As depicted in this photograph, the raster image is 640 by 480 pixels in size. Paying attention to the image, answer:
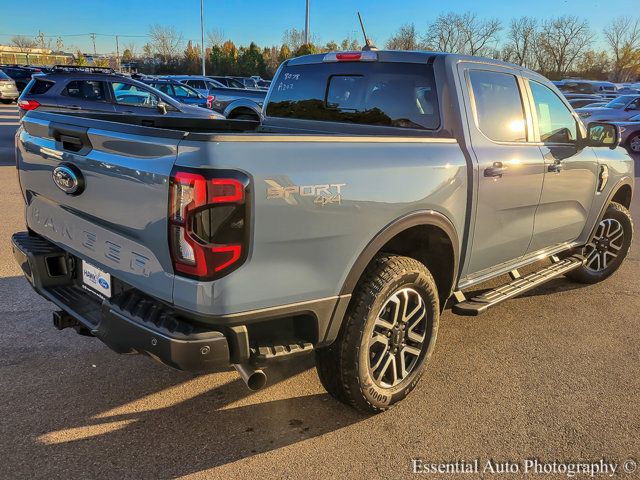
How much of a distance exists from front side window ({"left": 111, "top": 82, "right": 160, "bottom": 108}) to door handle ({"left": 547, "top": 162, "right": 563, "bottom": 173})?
31.5ft

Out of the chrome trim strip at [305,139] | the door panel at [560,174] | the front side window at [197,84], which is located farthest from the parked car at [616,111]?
the chrome trim strip at [305,139]

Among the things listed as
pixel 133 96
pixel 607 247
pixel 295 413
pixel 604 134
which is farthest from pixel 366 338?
pixel 133 96

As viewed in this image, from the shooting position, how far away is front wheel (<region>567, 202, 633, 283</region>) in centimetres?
523

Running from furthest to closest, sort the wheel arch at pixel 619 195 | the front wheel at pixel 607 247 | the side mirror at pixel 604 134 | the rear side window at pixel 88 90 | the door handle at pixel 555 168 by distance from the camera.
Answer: the rear side window at pixel 88 90 < the front wheel at pixel 607 247 < the wheel arch at pixel 619 195 < the side mirror at pixel 604 134 < the door handle at pixel 555 168

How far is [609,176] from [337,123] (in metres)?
2.73

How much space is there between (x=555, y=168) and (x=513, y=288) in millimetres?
974

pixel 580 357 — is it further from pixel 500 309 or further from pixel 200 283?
pixel 200 283

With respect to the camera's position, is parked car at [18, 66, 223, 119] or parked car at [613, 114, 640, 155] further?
parked car at [613, 114, 640, 155]

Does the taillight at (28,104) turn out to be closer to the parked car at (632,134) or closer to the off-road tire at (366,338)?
the off-road tire at (366,338)

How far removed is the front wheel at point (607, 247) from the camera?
5.23 m

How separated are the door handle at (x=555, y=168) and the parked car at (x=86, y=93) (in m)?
8.46

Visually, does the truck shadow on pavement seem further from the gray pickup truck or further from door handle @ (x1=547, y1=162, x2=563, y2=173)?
door handle @ (x1=547, y1=162, x2=563, y2=173)

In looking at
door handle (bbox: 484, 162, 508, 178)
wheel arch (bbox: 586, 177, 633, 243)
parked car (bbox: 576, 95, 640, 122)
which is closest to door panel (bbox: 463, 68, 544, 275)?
door handle (bbox: 484, 162, 508, 178)

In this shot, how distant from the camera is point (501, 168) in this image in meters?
3.45
